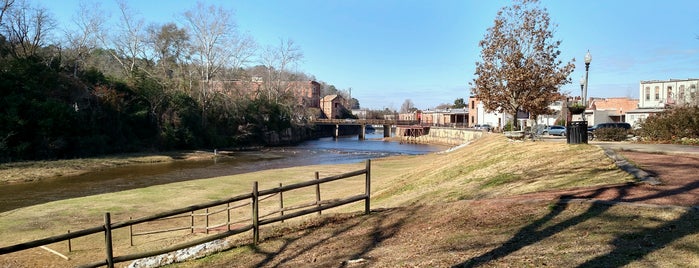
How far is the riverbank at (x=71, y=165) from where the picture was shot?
30.3 meters

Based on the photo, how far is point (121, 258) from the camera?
775 cm

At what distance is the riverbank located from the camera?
1195 inches

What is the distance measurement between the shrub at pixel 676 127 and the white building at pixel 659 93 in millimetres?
39816

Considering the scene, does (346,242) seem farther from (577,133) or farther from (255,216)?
(577,133)

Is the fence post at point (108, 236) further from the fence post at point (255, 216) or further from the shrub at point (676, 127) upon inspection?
the shrub at point (676, 127)

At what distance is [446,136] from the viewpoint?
8631 cm

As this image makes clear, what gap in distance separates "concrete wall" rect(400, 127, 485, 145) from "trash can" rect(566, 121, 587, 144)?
5238 centimetres

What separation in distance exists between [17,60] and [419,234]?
156 ft

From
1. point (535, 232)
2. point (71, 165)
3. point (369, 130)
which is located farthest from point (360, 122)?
point (535, 232)

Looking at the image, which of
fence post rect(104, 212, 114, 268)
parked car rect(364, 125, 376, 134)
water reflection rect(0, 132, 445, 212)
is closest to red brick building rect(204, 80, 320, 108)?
water reflection rect(0, 132, 445, 212)

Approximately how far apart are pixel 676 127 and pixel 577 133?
9.82 metres

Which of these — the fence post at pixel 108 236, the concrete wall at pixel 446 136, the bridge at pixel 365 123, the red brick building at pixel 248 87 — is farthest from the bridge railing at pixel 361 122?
the fence post at pixel 108 236

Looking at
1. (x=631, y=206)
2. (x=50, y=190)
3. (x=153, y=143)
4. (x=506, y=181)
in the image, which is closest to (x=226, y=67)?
(x=153, y=143)

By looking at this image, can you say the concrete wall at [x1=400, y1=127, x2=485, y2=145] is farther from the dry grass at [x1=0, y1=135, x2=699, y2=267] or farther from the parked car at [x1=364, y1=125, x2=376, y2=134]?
the parked car at [x1=364, y1=125, x2=376, y2=134]
